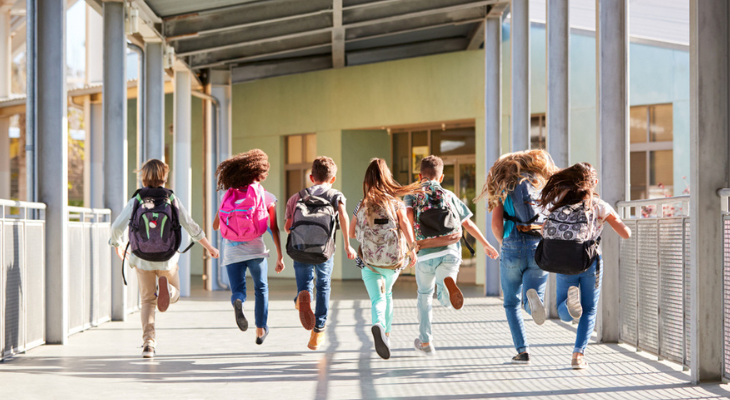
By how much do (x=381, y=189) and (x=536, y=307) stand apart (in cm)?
155

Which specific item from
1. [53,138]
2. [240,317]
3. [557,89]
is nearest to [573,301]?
[240,317]

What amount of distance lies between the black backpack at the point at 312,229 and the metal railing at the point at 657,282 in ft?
8.83

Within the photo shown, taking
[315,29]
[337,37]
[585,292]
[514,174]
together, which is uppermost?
[337,37]

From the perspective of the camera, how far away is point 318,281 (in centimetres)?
708

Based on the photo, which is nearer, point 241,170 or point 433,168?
point 433,168

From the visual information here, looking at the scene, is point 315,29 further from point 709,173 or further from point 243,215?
point 709,173

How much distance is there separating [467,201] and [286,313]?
25.9 feet

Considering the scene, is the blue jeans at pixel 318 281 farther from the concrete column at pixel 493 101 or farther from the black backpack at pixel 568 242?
the concrete column at pixel 493 101

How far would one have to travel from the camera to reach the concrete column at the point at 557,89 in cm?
1062

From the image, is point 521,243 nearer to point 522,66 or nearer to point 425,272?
point 425,272

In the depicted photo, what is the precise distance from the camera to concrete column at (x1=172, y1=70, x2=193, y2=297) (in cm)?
1488

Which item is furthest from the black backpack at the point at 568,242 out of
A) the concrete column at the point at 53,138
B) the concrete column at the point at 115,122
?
the concrete column at the point at 115,122

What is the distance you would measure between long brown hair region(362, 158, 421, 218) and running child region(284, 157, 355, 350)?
10.7 inches

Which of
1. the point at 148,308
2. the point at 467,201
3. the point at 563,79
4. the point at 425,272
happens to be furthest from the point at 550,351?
the point at 467,201
